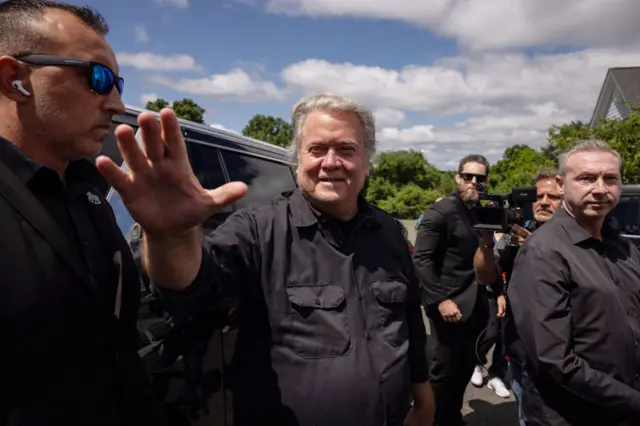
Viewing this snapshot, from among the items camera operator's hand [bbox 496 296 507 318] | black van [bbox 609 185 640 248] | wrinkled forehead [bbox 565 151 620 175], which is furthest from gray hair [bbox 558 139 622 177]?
black van [bbox 609 185 640 248]

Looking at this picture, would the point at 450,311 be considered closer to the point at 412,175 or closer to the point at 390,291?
the point at 390,291

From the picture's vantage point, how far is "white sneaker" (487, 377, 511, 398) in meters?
4.24

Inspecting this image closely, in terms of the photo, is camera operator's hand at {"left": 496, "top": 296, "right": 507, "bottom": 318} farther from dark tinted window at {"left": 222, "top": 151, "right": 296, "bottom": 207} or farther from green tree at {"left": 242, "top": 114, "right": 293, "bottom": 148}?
green tree at {"left": 242, "top": 114, "right": 293, "bottom": 148}

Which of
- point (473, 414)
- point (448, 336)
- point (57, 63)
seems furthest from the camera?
point (473, 414)

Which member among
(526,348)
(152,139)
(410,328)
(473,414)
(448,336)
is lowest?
(473,414)

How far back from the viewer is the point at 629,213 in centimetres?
562

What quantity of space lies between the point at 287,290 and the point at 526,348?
1.29 metres

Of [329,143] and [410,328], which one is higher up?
[329,143]

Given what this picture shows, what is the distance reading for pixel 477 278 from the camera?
10.4 ft

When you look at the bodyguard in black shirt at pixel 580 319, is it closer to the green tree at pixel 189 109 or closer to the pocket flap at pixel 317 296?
the pocket flap at pixel 317 296

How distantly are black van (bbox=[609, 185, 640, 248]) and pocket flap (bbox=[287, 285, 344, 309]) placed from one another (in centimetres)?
527

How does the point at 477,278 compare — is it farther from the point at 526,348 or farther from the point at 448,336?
the point at 526,348

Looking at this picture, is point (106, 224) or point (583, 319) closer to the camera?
point (106, 224)

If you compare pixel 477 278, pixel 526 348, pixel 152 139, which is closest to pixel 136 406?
pixel 152 139
